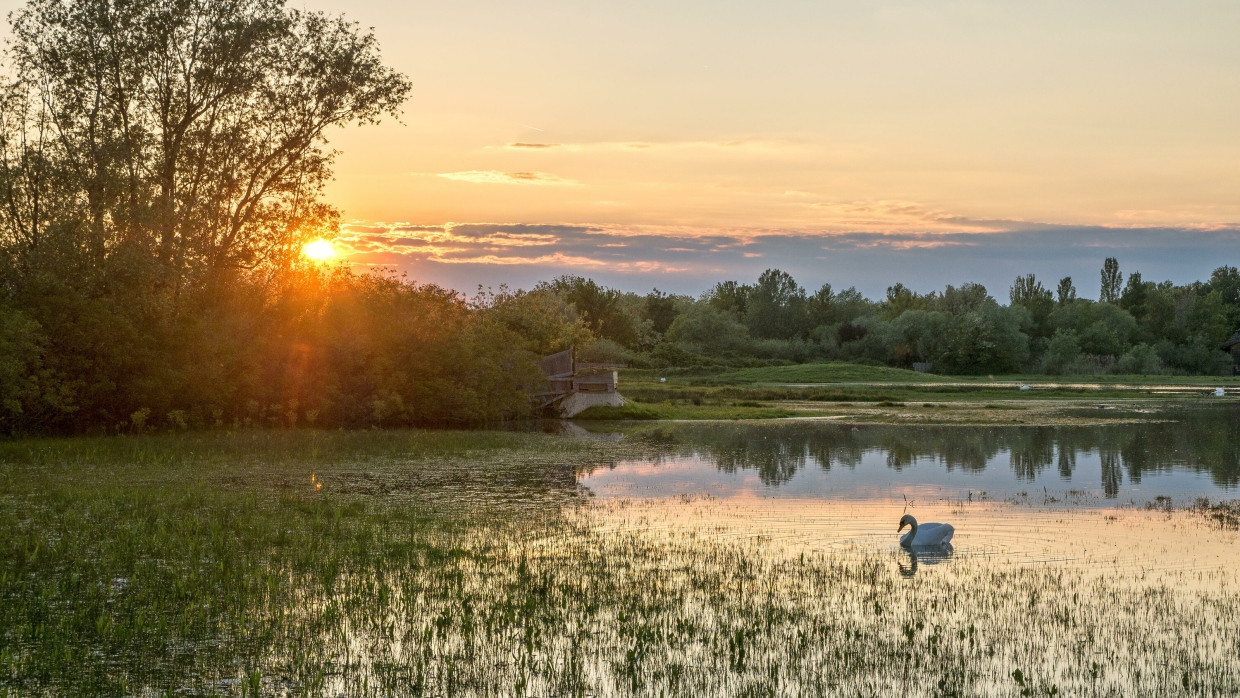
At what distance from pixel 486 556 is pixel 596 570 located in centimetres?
170

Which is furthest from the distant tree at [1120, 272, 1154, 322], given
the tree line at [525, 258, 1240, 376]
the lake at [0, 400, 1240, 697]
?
the lake at [0, 400, 1240, 697]

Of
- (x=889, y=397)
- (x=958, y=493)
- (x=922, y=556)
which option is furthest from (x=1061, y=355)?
(x=922, y=556)

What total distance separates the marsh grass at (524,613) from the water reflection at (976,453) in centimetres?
904

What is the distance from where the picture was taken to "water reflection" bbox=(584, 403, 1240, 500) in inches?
999

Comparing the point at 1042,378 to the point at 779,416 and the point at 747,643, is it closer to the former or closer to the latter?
the point at 779,416

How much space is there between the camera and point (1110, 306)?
125m

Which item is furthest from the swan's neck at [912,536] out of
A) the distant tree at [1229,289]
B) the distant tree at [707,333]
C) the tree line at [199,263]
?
the distant tree at [1229,289]

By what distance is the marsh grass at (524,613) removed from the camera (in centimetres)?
943

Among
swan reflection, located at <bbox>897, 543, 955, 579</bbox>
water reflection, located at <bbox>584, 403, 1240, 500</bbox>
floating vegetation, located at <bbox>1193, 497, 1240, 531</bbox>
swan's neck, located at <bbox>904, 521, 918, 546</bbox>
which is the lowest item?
water reflection, located at <bbox>584, 403, 1240, 500</bbox>

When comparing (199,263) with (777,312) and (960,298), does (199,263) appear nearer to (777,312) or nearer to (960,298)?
(777,312)

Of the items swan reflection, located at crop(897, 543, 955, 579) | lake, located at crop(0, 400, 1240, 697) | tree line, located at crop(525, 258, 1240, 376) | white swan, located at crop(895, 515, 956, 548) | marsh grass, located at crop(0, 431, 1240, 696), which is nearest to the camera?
marsh grass, located at crop(0, 431, 1240, 696)

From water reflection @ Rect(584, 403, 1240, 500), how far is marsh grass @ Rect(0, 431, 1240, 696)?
356 inches

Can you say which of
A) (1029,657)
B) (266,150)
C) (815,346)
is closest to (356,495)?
(1029,657)

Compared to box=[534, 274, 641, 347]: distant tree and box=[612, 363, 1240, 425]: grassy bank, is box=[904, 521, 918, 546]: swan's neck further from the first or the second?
box=[534, 274, 641, 347]: distant tree
